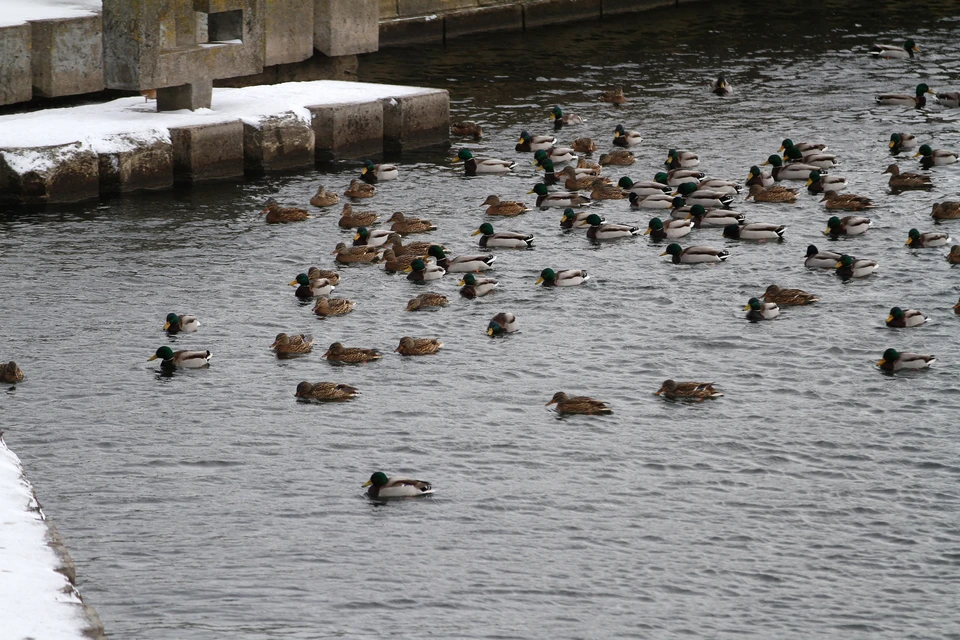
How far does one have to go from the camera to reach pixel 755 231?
2561 centimetres

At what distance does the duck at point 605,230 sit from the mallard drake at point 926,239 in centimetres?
437

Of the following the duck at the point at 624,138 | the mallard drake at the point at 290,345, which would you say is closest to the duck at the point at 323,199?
the duck at the point at 624,138

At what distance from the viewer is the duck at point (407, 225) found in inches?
1009

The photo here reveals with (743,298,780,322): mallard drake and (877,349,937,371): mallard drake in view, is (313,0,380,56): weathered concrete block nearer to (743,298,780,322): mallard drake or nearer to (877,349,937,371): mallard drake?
(743,298,780,322): mallard drake

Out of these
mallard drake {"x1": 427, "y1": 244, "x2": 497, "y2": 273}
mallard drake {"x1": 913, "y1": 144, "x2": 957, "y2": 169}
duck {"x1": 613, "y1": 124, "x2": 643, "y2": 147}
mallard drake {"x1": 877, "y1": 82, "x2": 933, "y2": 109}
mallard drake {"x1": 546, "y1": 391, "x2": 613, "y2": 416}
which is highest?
mallard drake {"x1": 877, "y1": 82, "x2": 933, "y2": 109}

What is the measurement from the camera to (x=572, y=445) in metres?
17.5

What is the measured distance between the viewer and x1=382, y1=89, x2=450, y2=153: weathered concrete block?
31656 mm

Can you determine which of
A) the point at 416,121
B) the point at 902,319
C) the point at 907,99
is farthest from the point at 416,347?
the point at 907,99

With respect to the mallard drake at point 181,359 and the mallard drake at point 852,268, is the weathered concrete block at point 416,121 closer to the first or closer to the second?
the mallard drake at point 852,268

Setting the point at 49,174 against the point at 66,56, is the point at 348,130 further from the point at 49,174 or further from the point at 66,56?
the point at 49,174

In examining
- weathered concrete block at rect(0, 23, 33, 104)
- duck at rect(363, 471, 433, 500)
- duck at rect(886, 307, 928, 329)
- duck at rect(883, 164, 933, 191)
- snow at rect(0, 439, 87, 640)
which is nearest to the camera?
snow at rect(0, 439, 87, 640)

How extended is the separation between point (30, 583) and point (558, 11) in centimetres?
3525

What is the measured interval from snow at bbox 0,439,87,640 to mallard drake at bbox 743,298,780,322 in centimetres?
1068

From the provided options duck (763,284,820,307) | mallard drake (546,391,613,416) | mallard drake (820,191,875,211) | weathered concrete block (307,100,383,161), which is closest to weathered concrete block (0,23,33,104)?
weathered concrete block (307,100,383,161)
